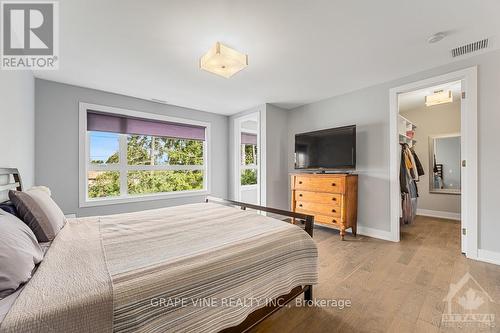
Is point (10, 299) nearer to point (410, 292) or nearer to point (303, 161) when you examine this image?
point (410, 292)

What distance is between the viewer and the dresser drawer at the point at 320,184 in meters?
3.13

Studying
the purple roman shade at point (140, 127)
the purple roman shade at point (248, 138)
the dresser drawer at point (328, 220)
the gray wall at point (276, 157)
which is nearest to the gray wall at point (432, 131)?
the dresser drawer at point (328, 220)

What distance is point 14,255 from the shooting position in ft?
2.79

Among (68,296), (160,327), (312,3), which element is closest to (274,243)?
(160,327)

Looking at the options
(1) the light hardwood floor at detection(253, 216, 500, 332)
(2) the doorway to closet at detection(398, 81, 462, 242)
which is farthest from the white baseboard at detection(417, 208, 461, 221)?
(1) the light hardwood floor at detection(253, 216, 500, 332)

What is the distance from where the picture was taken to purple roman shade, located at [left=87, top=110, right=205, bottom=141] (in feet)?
10.8

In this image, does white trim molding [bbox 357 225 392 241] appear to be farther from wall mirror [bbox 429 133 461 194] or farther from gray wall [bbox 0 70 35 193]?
gray wall [bbox 0 70 35 193]

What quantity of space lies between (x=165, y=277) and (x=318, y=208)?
2.88 metres

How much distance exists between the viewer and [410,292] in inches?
69.3

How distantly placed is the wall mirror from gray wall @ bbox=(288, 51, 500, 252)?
240cm

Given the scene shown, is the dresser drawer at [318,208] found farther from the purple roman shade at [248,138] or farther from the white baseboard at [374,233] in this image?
the purple roman shade at [248,138]

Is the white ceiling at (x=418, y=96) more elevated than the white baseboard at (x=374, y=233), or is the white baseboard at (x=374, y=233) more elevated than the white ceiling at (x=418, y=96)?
the white ceiling at (x=418, y=96)

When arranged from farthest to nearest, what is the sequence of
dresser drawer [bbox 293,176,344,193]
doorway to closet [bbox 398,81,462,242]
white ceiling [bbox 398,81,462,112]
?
doorway to closet [bbox 398,81,462,242], white ceiling [bbox 398,81,462,112], dresser drawer [bbox 293,176,344,193]
